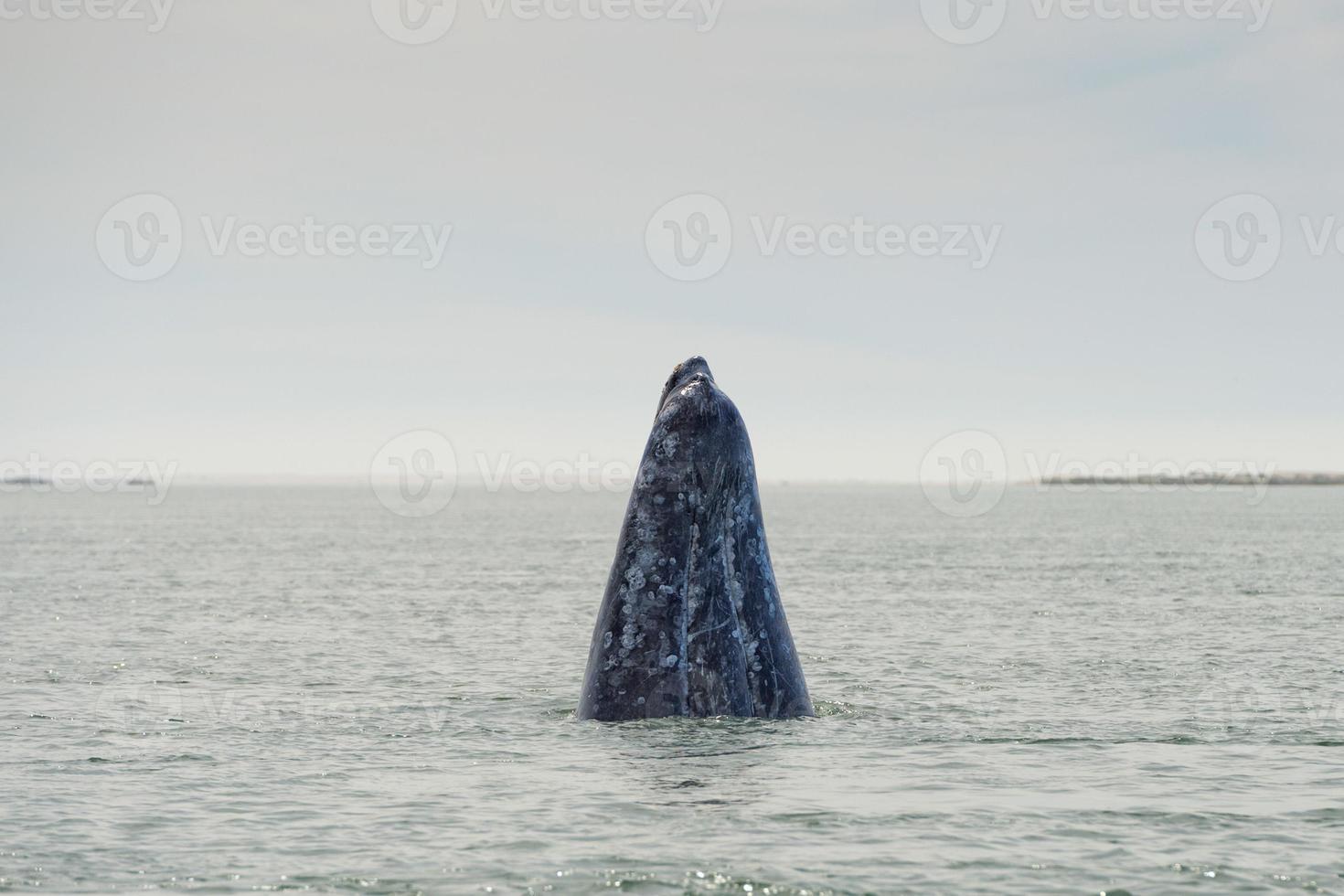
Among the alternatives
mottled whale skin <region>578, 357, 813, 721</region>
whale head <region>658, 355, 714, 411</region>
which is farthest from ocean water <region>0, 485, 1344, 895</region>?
whale head <region>658, 355, 714, 411</region>

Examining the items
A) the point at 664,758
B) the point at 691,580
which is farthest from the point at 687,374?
the point at 664,758

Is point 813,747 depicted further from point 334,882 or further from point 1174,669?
point 1174,669

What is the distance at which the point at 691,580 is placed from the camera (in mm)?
11336

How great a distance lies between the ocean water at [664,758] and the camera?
26.4 feet

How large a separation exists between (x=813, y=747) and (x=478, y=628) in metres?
12.7

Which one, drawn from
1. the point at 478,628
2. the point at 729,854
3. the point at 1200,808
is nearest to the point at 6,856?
the point at 729,854

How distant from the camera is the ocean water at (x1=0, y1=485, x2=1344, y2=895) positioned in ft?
26.4

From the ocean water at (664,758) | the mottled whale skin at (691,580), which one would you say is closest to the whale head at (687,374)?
the mottled whale skin at (691,580)

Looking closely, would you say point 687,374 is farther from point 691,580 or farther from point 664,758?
point 664,758

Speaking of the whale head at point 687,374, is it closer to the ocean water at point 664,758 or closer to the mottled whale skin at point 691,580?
the mottled whale skin at point 691,580

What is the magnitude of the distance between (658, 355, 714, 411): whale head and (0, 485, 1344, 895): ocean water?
9.04ft

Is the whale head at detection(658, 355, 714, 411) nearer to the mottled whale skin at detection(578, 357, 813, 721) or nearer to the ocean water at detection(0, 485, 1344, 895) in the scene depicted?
the mottled whale skin at detection(578, 357, 813, 721)

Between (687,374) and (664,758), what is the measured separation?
3.19m

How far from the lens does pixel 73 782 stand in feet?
34.1
